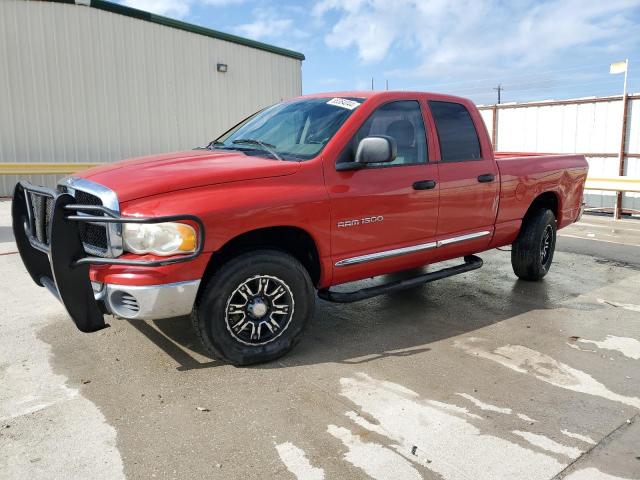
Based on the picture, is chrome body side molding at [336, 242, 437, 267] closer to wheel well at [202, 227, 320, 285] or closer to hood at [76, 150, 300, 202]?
wheel well at [202, 227, 320, 285]

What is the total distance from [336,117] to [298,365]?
74.9 inches

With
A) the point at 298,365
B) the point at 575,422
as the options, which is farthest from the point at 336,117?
the point at 575,422

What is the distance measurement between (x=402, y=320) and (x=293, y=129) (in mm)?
1899

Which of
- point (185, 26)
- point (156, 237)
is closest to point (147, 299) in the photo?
point (156, 237)

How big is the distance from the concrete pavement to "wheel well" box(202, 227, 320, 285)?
66 cm

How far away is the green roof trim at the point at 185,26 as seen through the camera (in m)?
13.0

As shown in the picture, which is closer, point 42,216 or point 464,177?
point 42,216

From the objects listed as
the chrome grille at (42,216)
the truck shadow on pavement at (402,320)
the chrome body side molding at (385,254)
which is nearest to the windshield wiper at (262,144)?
the chrome body side molding at (385,254)

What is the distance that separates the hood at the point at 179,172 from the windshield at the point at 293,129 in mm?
282

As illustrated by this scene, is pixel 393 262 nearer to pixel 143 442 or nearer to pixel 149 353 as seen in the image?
pixel 149 353

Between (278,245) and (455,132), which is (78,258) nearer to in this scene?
(278,245)

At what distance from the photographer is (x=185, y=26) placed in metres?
14.6

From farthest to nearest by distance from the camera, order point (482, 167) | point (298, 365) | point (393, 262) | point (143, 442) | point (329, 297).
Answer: point (482, 167)
point (393, 262)
point (329, 297)
point (298, 365)
point (143, 442)

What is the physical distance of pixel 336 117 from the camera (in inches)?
164
